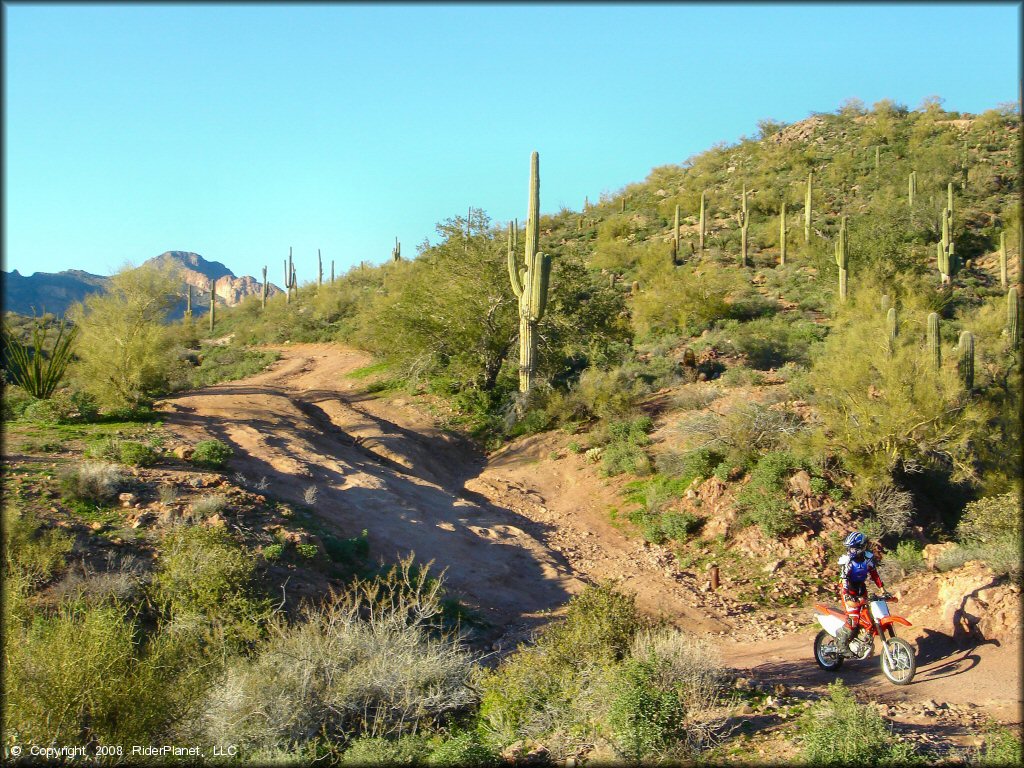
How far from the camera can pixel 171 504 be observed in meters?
9.93

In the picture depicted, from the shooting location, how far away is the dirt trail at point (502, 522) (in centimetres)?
748

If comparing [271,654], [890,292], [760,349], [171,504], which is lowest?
[271,654]

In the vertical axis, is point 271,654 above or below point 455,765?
above

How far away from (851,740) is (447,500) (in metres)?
10.1

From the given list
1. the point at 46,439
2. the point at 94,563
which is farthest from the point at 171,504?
the point at 46,439

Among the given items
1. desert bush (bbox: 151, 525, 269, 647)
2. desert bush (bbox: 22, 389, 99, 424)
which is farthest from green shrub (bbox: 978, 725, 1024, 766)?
desert bush (bbox: 22, 389, 99, 424)

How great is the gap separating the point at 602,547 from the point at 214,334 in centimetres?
3599

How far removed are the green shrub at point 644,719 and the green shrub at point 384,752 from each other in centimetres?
159

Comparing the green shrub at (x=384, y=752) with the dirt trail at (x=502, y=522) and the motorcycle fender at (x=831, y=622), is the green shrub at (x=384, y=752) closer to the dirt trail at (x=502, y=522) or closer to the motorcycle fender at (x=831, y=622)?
the dirt trail at (x=502, y=522)

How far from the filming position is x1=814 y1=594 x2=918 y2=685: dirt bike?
6.91 meters

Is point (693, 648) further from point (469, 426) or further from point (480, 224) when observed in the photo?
point (480, 224)

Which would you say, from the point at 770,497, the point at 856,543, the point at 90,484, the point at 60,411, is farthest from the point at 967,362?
the point at 60,411

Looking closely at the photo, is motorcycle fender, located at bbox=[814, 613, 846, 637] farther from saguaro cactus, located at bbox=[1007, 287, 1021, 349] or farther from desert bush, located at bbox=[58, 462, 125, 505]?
saguaro cactus, located at bbox=[1007, 287, 1021, 349]

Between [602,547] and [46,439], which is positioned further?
[602,547]
